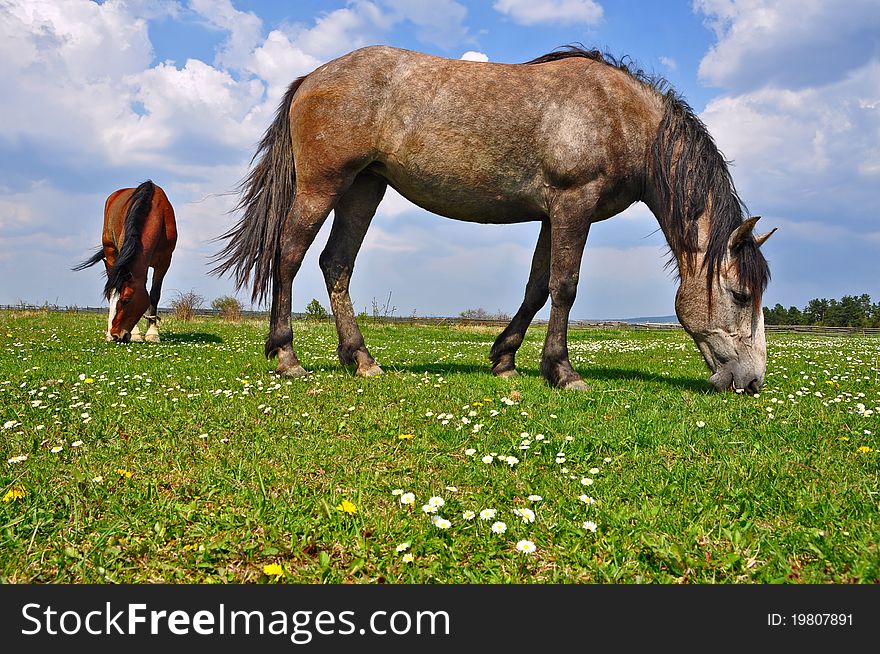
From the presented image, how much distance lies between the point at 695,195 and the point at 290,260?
15.8 ft

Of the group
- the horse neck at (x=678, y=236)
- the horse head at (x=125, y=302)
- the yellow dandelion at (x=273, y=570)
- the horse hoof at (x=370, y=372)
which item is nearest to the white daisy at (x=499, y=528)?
the yellow dandelion at (x=273, y=570)

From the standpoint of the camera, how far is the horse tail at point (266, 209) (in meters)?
7.45

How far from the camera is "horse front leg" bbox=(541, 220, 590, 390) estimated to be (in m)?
6.54

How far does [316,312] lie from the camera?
89.0ft

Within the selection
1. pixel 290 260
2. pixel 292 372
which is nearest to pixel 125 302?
pixel 290 260

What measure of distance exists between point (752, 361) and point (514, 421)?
3.23 m

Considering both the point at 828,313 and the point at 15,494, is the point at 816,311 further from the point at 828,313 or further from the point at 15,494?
the point at 15,494

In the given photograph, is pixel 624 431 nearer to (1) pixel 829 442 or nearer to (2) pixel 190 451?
(1) pixel 829 442

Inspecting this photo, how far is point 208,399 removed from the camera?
5.79 meters

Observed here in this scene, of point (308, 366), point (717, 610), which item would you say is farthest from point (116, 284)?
point (717, 610)

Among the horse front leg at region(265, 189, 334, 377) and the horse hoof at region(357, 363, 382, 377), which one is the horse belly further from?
the horse hoof at region(357, 363, 382, 377)

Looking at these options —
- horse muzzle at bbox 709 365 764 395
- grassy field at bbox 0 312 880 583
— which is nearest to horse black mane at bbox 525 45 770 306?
horse muzzle at bbox 709 365 764 395

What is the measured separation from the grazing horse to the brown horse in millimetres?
5029

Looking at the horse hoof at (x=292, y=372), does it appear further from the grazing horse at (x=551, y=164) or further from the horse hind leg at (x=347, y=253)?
the horse hind leg at (x=347, y=253)
